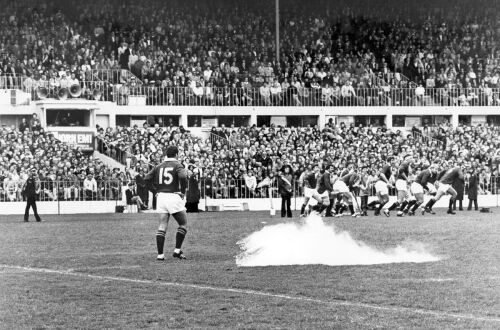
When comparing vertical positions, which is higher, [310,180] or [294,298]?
[310,180]

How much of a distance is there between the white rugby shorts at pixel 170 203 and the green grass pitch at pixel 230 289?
929mm

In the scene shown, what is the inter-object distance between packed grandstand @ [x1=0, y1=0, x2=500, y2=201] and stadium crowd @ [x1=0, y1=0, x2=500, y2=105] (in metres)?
0.06

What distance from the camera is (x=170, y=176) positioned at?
18.5 metres

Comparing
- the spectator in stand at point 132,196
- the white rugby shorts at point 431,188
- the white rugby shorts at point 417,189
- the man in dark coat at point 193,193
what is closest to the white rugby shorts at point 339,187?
the white rugby shorts at point 417,189

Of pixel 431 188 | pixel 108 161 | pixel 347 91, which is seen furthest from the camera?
pixel 347 91

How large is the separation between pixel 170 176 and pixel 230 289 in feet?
15.5

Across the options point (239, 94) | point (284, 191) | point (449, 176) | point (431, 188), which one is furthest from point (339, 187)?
point (239, 94)

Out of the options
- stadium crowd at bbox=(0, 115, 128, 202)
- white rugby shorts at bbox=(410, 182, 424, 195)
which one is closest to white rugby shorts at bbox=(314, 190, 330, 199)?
white rugby shorts at bbox=(410, 182, 424, 195)

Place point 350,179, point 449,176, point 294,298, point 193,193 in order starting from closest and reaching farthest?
point 294,298 < point 449,176 < point 350,179 < point 193,193

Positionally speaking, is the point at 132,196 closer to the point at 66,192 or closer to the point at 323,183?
the point at 66,192

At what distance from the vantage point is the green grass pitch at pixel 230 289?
37.5ft

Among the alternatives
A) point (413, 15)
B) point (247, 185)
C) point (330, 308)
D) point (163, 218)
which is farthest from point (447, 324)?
point (413, 15)

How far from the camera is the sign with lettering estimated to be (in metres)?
46.6

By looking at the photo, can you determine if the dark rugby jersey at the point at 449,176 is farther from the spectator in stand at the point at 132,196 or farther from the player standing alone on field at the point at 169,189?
the player standing alone on field at the point at 169,189
